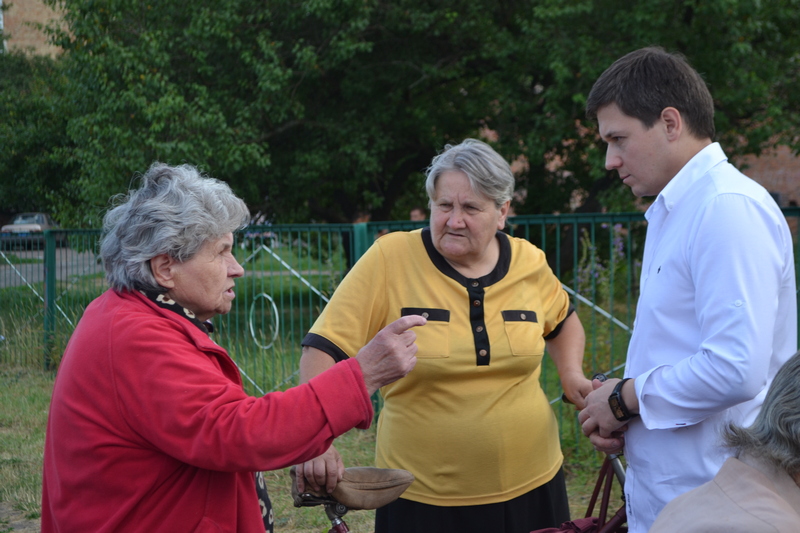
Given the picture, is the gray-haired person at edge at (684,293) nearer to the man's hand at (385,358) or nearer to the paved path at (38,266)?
the man's hand at (385,358)

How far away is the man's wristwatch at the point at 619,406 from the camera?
193 centimetres

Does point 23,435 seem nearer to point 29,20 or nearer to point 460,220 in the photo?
point 460,220

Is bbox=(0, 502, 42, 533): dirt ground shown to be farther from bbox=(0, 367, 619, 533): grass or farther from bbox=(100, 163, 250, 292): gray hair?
bbox=(100, 163, 250, 292): gray hair

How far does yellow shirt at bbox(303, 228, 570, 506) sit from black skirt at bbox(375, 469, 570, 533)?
0.03m

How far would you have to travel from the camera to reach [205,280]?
1.96 meters

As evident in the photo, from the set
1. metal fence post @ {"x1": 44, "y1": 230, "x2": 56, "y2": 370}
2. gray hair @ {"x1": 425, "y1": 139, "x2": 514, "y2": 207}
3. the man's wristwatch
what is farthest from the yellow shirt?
metal fence post @ {"x1": 44, "y1": 230, "x2": 56, "y2": 370}

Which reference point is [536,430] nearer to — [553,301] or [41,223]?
[553,301]

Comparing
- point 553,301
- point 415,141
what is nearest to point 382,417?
point 553,301

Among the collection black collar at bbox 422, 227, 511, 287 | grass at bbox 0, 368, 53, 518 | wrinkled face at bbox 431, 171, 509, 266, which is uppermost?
wrinkled face at bbox 431, 171, 509, 266

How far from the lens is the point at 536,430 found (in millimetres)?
2686

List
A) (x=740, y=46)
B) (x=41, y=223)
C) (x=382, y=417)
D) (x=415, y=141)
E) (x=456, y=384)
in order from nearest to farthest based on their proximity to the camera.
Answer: (x=456, y=384) → (x=382, y=417) → (x=740, y=46) → (x=415, y=141) → (x=41, y=223)

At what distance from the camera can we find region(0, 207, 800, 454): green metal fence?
513 cm

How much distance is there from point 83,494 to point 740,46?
10.2 metres

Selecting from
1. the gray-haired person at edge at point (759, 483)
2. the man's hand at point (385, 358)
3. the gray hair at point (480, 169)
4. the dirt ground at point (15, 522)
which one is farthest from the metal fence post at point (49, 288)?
the gray-haired person at edge at point (759, 483)
